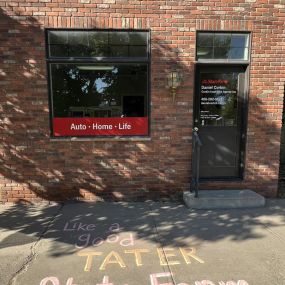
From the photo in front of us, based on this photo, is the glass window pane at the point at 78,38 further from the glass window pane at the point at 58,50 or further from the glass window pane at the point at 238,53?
the glass window pane at the point at 238,53

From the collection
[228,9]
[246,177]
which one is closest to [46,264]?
[246,177]

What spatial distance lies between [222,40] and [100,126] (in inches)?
102

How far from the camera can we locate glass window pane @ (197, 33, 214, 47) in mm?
5211

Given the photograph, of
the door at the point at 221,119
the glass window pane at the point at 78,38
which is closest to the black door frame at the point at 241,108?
the door at the point at 221,119

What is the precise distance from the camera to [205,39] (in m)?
5.23

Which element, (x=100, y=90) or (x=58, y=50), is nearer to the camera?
(x=58, y=50)

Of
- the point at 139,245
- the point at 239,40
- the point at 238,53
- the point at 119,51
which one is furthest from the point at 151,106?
the point at 139,245

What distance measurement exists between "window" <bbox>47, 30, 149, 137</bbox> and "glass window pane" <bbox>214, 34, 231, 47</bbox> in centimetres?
120

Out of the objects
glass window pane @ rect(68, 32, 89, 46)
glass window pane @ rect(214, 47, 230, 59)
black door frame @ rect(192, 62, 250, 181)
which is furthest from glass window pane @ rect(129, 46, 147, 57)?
glass window pane @ rect(214, 47, 230, 59)

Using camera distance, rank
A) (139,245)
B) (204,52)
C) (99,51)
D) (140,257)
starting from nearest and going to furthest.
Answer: (140,257), (139,245), (99,51), (204,52)

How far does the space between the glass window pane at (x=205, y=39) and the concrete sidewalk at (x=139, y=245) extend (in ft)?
9.22

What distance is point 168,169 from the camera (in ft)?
17.7

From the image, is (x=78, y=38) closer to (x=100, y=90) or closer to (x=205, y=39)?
(x=100, y=90)

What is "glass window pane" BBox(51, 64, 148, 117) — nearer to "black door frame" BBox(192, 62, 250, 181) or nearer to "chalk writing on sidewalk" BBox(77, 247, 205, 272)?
"black door frame" BBox(192, 62, 250, 181)
